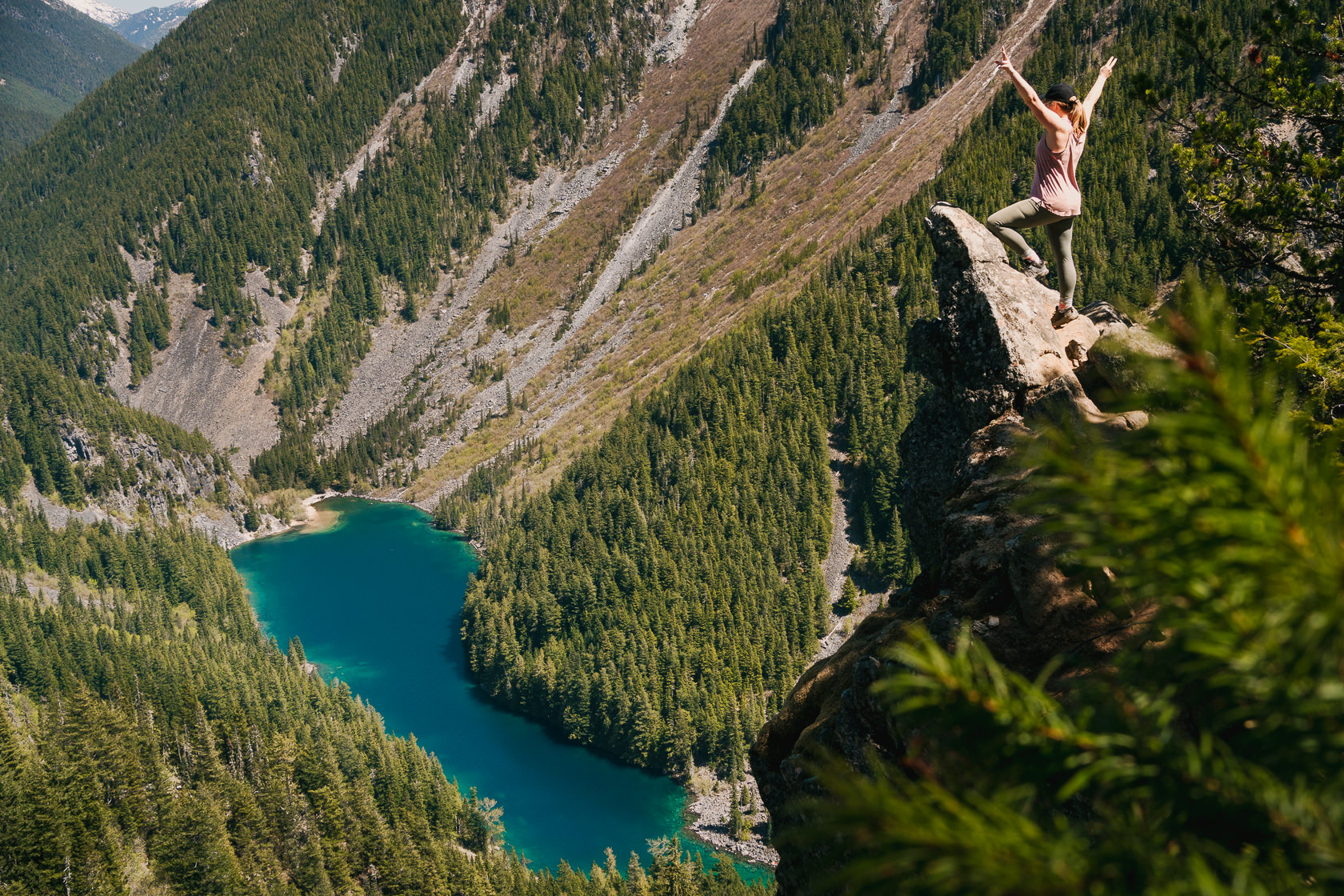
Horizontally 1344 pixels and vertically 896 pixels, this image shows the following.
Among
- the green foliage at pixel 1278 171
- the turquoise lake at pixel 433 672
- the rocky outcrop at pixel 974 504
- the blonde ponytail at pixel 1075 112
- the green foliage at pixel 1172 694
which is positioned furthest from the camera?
the turquoise lake at pixel 433 672

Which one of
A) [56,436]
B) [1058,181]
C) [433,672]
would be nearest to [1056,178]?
[1058,181]

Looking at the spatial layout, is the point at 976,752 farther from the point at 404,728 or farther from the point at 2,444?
the point at 2,444

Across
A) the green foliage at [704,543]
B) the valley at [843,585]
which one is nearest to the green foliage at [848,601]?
the valley at [843,585]

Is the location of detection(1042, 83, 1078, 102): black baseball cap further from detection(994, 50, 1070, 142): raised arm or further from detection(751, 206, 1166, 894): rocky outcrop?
detection(751, 206, 1166, 894): rocky outcrop

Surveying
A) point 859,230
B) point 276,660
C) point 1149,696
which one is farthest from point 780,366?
point 1149,696

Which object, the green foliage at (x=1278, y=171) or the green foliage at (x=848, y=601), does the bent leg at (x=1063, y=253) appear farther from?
the green foliage at (x=848, y=601)
